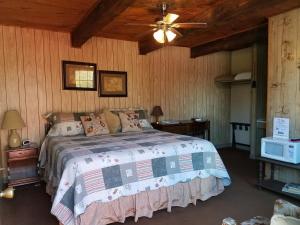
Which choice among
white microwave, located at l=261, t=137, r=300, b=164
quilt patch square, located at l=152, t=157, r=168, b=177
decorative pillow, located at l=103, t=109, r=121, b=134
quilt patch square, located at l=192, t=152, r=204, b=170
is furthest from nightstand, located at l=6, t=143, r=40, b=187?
white microwave, located at l=261, t=137, r=300, b=164

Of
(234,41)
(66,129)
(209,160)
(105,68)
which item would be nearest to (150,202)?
(209,160)

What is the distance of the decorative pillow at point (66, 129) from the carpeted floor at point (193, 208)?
34.3 inches

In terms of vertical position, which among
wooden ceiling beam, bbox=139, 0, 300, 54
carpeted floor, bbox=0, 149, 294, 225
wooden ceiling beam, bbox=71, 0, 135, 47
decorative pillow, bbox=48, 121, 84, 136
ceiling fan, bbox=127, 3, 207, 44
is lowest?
carpeted floor, bbox=0, 149, 294, 225

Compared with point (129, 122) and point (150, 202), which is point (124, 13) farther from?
point (150, 202)

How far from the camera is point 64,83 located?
167 inches

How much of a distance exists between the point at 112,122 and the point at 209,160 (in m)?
1.80

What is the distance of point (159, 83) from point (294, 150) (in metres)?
3.12

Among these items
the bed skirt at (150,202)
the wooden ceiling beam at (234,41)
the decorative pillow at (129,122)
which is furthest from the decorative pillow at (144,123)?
the wooden ceiling beam at (234,41)

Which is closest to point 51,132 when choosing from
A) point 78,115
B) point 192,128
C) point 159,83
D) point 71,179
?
point 78,115

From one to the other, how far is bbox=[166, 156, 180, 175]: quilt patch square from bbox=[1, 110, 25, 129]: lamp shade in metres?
2.32

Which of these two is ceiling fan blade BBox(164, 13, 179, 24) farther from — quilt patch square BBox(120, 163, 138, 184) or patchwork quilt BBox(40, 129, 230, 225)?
quilt patch square BBox(120, 163, 138, 184)

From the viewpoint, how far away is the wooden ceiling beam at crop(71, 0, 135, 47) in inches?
105

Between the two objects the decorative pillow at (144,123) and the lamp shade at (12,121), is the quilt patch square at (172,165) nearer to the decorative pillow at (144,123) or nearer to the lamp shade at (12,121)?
the decorative pillow at (144,123)

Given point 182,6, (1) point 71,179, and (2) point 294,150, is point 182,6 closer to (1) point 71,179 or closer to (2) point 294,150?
(2) point 294,150
